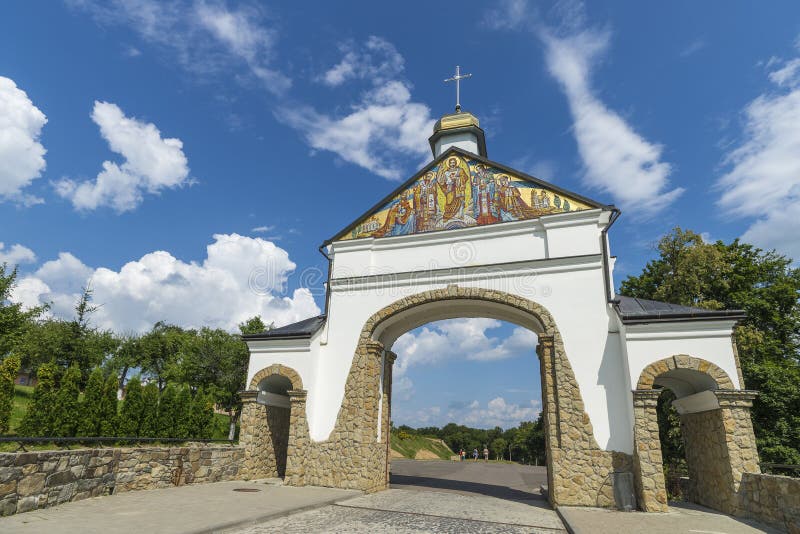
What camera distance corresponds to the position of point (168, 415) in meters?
13.9

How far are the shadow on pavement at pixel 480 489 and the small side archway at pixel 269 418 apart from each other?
11.4 ft

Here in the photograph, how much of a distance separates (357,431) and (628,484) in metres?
6.05

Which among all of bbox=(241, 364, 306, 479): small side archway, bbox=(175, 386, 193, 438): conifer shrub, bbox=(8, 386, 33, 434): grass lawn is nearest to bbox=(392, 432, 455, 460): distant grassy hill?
bbox=(175, 386, 193, 438): conifer shrub

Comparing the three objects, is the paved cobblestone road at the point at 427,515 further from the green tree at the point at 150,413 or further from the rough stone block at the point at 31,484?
the green tree at the point at 150,413

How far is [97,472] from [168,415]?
21.5 ft

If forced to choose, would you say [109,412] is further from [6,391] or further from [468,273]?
[468,273]

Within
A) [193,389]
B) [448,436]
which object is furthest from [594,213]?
[448,436]

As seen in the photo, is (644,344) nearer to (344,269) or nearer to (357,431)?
(357,431)

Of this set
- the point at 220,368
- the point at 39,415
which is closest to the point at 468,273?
the point at 39,415

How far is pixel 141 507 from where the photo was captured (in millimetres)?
7031

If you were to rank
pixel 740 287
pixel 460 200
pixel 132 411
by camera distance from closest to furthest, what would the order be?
pixel 460 200
pixel 132 411
pixel 740 287

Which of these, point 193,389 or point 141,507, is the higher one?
point 193,389

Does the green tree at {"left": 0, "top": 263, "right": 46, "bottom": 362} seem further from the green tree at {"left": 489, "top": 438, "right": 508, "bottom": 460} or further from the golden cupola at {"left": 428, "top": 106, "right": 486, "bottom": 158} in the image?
the green tree at {"left": 489, "top": 438, "right": 508, "bottom": 460}

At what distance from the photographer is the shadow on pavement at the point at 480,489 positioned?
10.6m
